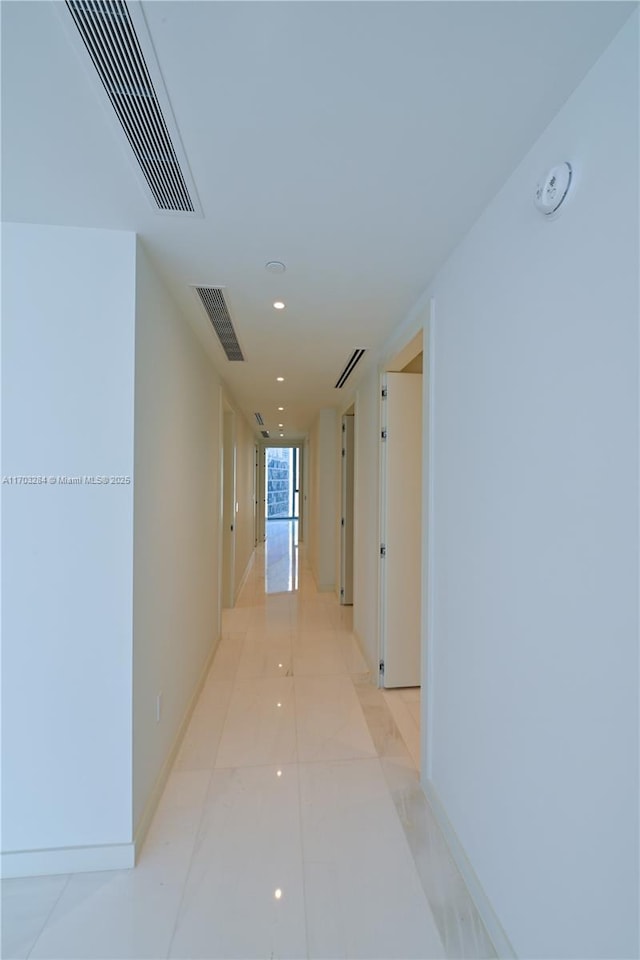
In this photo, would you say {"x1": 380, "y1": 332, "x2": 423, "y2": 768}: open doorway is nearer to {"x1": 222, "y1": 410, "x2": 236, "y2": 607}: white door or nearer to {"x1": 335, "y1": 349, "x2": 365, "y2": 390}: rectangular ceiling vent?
{"x1": 335, "y1": 349, "x2": 365, "y2": 390}: rectangular ceiling vent

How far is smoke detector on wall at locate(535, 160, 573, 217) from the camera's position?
0.99 m

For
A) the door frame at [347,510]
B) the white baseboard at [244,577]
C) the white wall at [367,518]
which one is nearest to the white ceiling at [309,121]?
the white wall at [367,518]

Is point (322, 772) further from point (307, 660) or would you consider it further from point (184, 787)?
point (307, 660)

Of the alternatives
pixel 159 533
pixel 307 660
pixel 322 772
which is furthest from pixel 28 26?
pixel 307 660

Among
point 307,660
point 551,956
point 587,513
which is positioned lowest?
point 307,660

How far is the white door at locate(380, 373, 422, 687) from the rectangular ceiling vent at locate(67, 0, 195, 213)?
6.51 feet

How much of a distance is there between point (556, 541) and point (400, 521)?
1.87m

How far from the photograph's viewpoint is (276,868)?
154cm

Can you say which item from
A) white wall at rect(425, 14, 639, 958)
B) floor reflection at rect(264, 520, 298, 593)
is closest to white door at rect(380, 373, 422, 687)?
white wall at rect(425, 14, 639, 958)

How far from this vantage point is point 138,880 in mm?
1494

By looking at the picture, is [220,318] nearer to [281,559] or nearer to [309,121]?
[309,121]

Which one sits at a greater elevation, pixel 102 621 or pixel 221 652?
pixel 102 621

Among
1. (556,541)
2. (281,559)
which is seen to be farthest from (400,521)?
(281,559)

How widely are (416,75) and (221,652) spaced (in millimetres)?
3838
